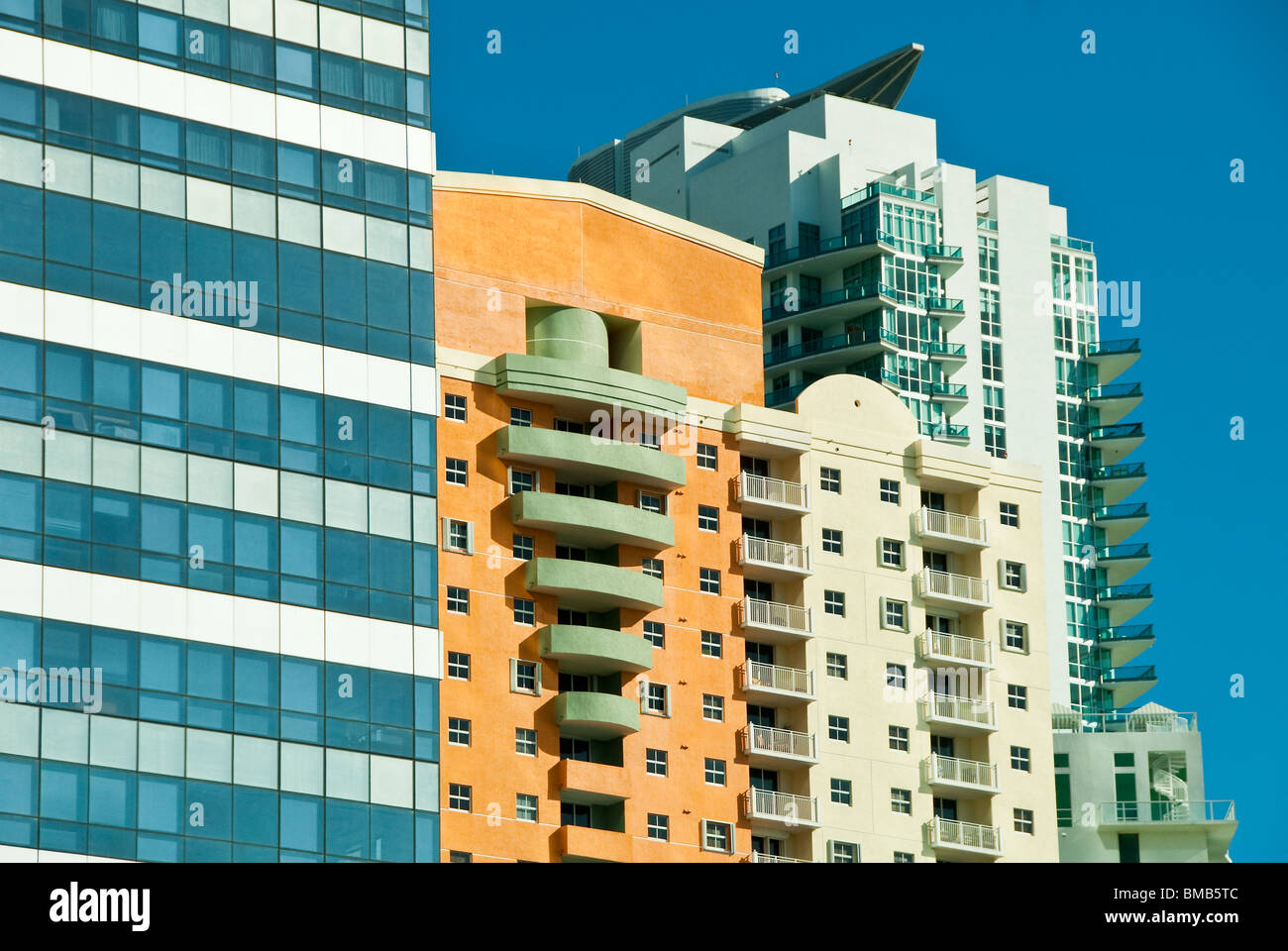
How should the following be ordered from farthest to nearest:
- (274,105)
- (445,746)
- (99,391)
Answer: (445,746) < (274,105) < (99,391)

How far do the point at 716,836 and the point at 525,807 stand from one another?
10543 millimetres

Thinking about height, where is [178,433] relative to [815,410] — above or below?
below

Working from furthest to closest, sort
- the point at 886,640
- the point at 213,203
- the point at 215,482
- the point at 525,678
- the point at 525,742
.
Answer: the point at 886,640
the point at 525,678
the point at 525,742
the point at 213,203
the point at 215,482

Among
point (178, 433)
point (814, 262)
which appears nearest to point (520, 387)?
point (178, 433)

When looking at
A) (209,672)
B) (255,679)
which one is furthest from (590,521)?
(209,672)

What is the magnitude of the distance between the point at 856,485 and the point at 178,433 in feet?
169

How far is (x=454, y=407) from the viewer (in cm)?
10356

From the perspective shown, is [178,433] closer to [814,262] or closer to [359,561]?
[359,561]

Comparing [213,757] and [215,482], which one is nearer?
[213,757]

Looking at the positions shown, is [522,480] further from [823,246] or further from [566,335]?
[823,246]

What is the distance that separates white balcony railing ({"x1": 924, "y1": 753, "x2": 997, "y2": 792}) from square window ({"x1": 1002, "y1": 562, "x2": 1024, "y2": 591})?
9.98m

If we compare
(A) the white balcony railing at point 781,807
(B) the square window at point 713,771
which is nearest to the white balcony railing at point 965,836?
(A) the white balcony railing at point 781,807

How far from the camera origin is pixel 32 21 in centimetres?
7406
